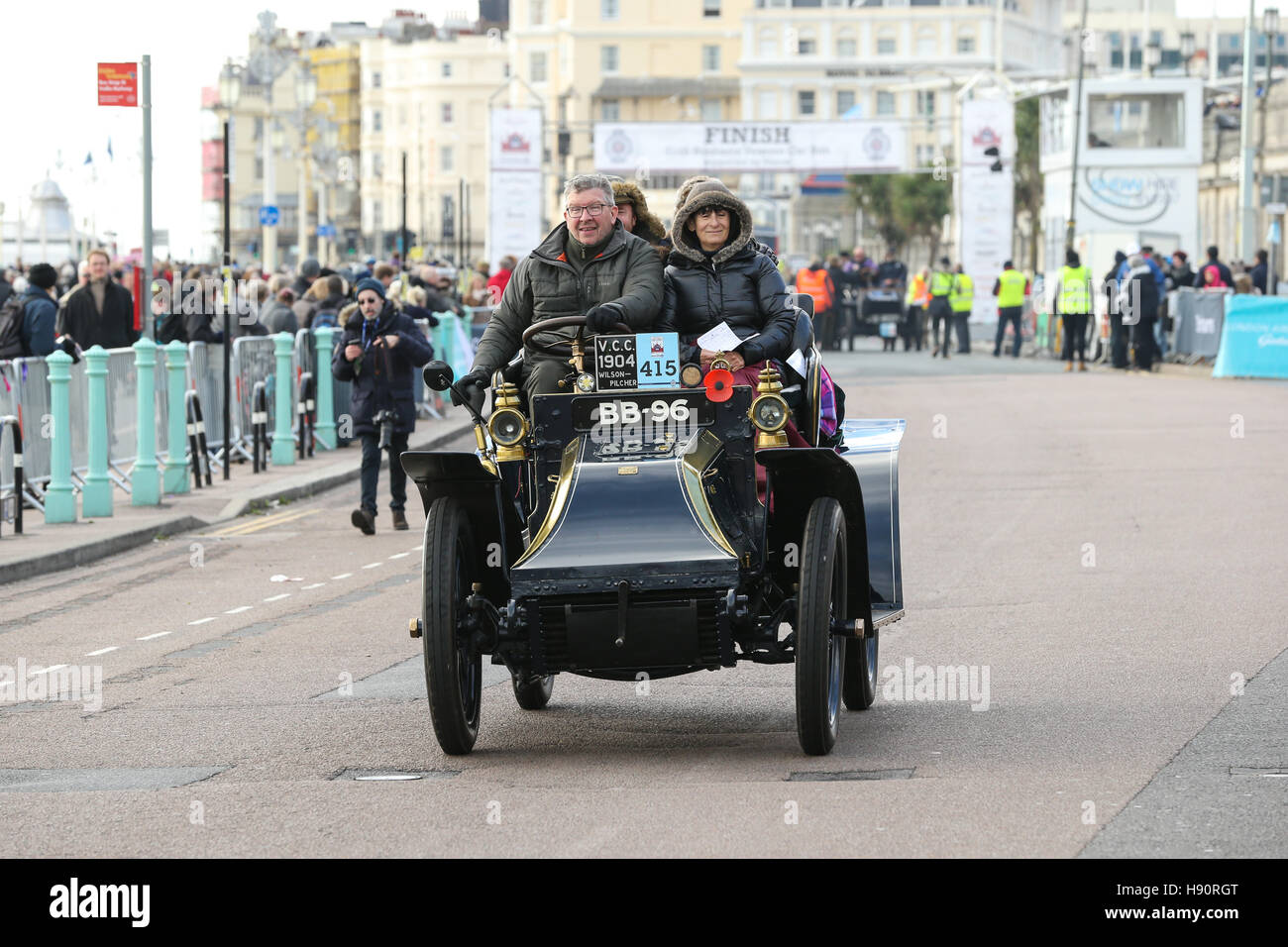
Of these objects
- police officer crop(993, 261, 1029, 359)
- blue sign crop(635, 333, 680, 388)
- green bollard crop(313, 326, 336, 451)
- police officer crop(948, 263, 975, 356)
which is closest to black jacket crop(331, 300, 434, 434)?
green bollard crop(313, 326, 336, 451)

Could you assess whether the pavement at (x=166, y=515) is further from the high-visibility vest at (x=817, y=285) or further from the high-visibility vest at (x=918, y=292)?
the high-visibility vest at (x=918, y=292)

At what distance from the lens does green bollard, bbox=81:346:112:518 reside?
16938 millimetres

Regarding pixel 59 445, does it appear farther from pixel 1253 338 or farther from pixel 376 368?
pixel 1253 338

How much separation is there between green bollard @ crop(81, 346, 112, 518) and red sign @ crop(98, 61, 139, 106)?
4.14 meters

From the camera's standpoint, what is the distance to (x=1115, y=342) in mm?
37562

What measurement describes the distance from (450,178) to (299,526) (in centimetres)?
14939

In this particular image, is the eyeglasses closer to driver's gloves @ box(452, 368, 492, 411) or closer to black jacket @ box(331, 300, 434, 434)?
driver's gloves @ box(452, 368, 492, 411)

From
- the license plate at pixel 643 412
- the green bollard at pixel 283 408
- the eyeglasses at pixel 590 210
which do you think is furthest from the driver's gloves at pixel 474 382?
the green bollard at pixel 283 408

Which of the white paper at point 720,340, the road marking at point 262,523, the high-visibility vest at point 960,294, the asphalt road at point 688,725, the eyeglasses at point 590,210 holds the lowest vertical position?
the road marking at point 262,523

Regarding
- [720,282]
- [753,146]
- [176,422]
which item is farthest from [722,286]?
[753,146]

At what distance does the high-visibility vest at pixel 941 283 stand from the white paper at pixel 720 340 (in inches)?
1376

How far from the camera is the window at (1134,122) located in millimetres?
50125
